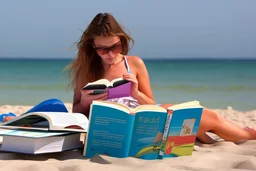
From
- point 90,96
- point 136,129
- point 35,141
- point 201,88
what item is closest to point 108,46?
point 90,96

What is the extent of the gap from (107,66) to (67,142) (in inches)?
37.1

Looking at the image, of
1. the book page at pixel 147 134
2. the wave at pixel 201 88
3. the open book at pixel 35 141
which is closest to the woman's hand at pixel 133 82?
the book page at pixel 147 134

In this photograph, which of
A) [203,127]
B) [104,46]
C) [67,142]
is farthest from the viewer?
→ [203,127]

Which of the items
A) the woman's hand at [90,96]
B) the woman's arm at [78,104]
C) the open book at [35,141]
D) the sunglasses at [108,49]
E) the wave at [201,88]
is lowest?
the wave at [201,88]

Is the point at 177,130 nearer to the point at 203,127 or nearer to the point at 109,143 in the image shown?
the point at 109,143

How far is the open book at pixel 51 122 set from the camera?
3.12m

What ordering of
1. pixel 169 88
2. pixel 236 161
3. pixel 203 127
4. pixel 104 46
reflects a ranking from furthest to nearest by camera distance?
1. pixel 169 88
2. pixel 203 127
3. pixel 104 46
4. pixel 236 161

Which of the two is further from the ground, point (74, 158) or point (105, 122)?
point (105, 122)

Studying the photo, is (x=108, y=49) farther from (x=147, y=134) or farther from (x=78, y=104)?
(x=147, y=134)

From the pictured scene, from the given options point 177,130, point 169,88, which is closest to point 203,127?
point 177,130

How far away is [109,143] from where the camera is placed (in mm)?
3084

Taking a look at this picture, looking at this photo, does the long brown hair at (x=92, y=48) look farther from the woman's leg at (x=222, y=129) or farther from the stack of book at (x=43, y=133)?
the woman's leg at (x=222, y=129)

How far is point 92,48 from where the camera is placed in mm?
3889

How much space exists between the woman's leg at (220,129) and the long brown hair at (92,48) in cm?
89
